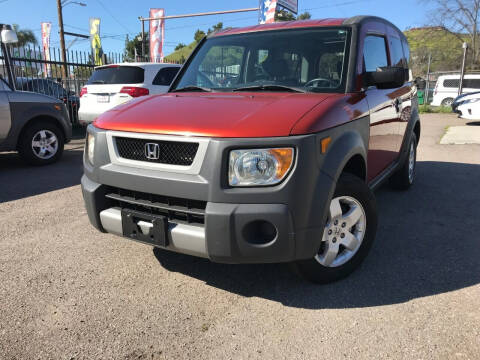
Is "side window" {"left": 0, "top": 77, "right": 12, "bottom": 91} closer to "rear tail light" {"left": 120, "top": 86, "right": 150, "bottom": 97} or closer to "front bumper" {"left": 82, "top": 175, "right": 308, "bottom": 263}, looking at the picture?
"rear tail light" {"left": 120, "top": 86, "right": 150, "bottom": 97}

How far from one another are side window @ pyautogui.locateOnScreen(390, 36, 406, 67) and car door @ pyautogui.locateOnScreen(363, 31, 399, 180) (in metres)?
0.25

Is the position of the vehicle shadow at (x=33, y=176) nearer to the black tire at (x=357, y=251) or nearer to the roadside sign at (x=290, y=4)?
the black tire at (x=357, y=251)

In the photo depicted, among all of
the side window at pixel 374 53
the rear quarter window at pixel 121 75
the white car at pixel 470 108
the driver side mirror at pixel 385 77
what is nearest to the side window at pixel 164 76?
the rear quarter window at pixel 121 75

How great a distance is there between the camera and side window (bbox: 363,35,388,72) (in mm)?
3269

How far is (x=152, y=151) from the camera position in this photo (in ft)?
7.89

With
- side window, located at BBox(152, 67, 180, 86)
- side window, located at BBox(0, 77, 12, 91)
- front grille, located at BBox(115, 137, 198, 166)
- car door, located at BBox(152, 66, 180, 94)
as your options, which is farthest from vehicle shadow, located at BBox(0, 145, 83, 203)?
front grille, located at BBox(115, 137, 198, 166)

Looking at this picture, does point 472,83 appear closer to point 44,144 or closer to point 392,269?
point 44,144

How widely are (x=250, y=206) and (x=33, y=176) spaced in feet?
16.3

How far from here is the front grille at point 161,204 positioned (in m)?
2.31

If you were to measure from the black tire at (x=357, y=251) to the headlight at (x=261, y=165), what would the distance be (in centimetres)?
53

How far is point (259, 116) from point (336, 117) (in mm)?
510

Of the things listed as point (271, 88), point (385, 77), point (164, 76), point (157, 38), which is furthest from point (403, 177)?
point (157, 38)

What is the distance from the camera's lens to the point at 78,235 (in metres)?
3.69

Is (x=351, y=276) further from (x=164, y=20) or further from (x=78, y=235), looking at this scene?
(x=164, y=20)
